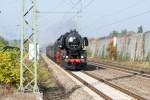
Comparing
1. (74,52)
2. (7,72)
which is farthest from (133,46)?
(7,72)

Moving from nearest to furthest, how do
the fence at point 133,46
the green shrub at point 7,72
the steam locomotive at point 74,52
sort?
1. the green shrub at point 7,72
2. the steam locomotive at point 74,52
3. the fence at point 133,46

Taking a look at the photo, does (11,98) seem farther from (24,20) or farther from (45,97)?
(24,20)

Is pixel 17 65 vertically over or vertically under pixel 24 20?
under

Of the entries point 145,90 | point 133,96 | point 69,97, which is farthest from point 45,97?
point 145,90

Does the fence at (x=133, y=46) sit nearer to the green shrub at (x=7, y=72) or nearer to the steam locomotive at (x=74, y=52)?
the steam locomotive at (x=74, y=52)

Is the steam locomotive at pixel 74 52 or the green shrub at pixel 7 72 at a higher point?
the steam locomotive at pixel 74 52

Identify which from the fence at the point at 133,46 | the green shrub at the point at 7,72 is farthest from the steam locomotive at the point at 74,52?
the green shrub at the point at 7,72

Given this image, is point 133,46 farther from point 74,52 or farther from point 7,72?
point 7,72

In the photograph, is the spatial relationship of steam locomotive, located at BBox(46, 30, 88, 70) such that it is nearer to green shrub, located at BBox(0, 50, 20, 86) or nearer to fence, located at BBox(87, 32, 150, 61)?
fence, located at BBox(87, 32, 150, 61)

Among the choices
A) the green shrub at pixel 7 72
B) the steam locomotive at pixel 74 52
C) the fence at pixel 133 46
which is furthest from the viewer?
the fence at pixel 133 46

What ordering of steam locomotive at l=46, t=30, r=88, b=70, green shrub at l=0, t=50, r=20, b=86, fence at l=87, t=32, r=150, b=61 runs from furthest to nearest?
fence at l=87, t=32, r=150, b=61 < steam locomotive at l=46, t=30, r=88, b=70 < green shrub at l=0, t=50, r=20, b=86

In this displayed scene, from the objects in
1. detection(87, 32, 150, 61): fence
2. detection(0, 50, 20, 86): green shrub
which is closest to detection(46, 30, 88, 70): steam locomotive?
detection(87, 32, 150, 61): fence

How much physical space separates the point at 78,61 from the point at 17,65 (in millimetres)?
16021

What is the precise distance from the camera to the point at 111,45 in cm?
7044
